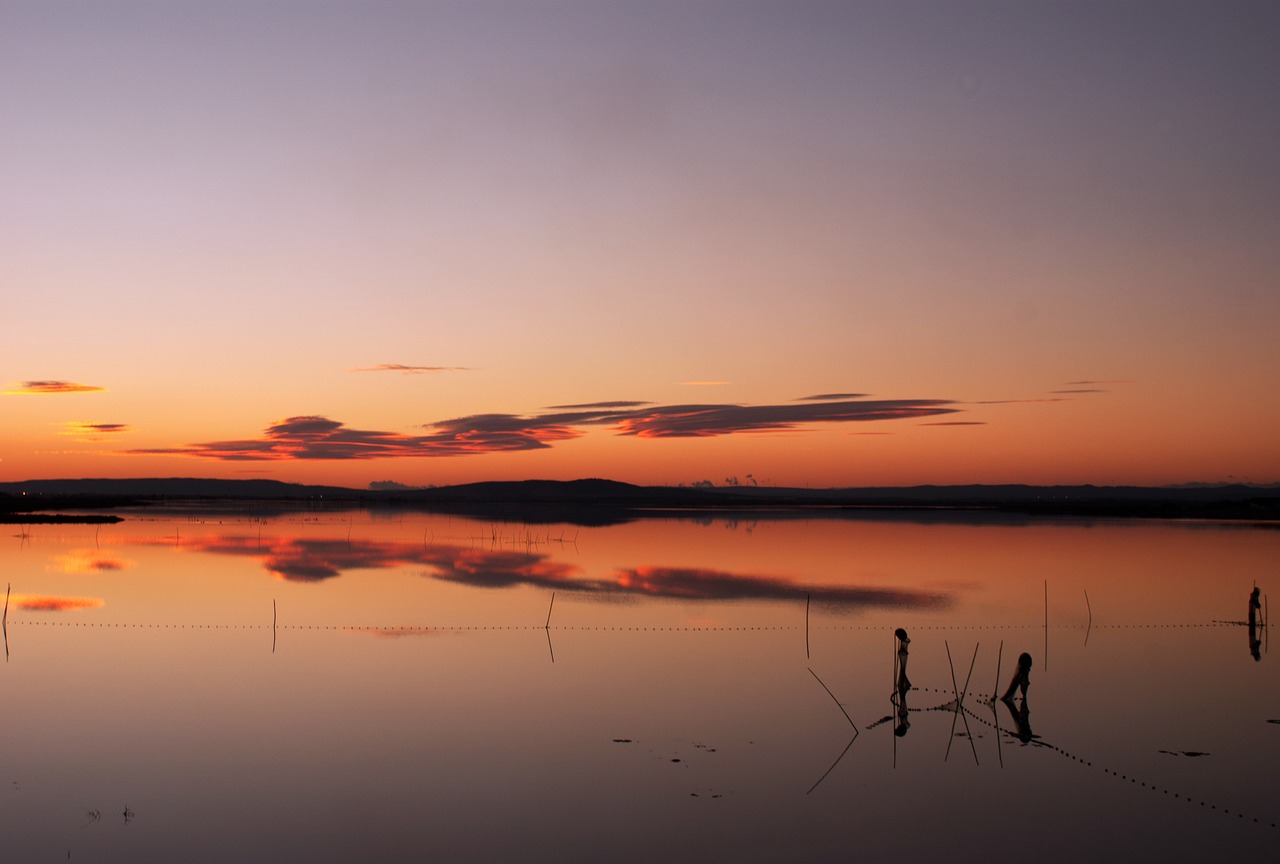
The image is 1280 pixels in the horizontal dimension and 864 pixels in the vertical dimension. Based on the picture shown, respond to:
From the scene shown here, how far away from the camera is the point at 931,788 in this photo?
10.6 meters

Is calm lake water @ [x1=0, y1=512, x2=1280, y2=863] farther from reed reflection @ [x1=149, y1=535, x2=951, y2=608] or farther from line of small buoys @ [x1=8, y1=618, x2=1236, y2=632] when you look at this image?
reed reflection @ [x1=149, y1=535, x2=951, y2=608]

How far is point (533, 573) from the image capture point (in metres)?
34.0

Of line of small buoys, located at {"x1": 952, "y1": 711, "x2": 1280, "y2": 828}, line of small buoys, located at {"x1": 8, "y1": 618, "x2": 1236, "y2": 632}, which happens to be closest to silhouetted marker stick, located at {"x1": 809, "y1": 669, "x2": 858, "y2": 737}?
line of small buoys, located at {"x1": 952, "y1": 711, "x2": 1280, "y2": 828}

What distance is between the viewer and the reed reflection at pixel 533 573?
27.4m

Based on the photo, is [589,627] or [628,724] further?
[589,627]

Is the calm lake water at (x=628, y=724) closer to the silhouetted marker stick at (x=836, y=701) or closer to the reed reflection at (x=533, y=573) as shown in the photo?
the silhouetted marker stick at (x=836, y=701)

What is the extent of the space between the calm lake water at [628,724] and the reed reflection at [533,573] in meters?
0.47

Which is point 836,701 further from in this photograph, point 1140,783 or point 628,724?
point 1140,783

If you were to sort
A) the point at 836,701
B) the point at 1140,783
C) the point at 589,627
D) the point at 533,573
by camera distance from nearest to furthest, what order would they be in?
the point at 1140,783
the point at 836,701
the point at 589,627
the point at 533,573

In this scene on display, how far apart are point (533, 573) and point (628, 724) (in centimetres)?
2109

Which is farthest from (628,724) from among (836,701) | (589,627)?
(589,627)

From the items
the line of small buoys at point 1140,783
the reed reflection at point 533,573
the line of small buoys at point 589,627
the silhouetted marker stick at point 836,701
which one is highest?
the reed reflection at point 533,573

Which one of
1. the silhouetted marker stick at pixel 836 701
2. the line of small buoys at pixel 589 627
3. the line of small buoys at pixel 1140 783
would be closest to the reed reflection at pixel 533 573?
the line of small buoys at pixel 589 627

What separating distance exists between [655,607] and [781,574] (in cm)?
980
